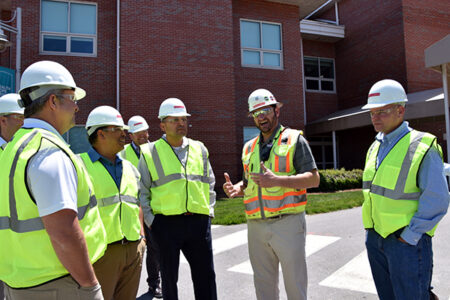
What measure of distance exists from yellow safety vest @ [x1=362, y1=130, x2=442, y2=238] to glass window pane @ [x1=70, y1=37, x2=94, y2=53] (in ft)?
44.0

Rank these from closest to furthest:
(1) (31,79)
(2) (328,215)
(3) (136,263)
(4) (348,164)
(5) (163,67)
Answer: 1. (1) (31,79)
2. (3) (136,263)
3. (2) (328,215)
4. (5) (163,67)
5. (4) (348,164)

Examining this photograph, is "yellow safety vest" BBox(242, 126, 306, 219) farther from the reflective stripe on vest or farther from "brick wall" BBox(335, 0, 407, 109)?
"brick wall" BBox(335, 0, 407, 109)

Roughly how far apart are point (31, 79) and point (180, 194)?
1870 mm

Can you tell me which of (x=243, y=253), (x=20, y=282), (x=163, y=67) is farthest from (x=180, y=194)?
(x=163, y=67)

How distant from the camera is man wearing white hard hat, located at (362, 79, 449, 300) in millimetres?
2412

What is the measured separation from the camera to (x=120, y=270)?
2904mm

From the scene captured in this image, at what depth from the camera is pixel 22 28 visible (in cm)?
1260

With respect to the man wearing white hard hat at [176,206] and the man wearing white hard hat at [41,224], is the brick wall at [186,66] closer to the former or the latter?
the man wearing white hard hat at [176,206]

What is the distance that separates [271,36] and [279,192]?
14.9 metres

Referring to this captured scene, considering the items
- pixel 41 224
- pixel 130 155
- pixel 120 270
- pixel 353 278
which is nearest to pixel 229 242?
pixel 353 278

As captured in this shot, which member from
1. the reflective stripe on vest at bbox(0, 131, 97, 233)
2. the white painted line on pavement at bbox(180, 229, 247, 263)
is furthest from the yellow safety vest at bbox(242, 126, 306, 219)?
the white painted line on pavement at bbox(180, 229, 247, 263)

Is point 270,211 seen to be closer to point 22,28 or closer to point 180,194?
point 180,194

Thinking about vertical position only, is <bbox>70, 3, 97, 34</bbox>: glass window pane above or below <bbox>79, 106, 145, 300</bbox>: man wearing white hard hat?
above

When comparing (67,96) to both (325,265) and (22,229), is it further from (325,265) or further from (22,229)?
(325,265)
